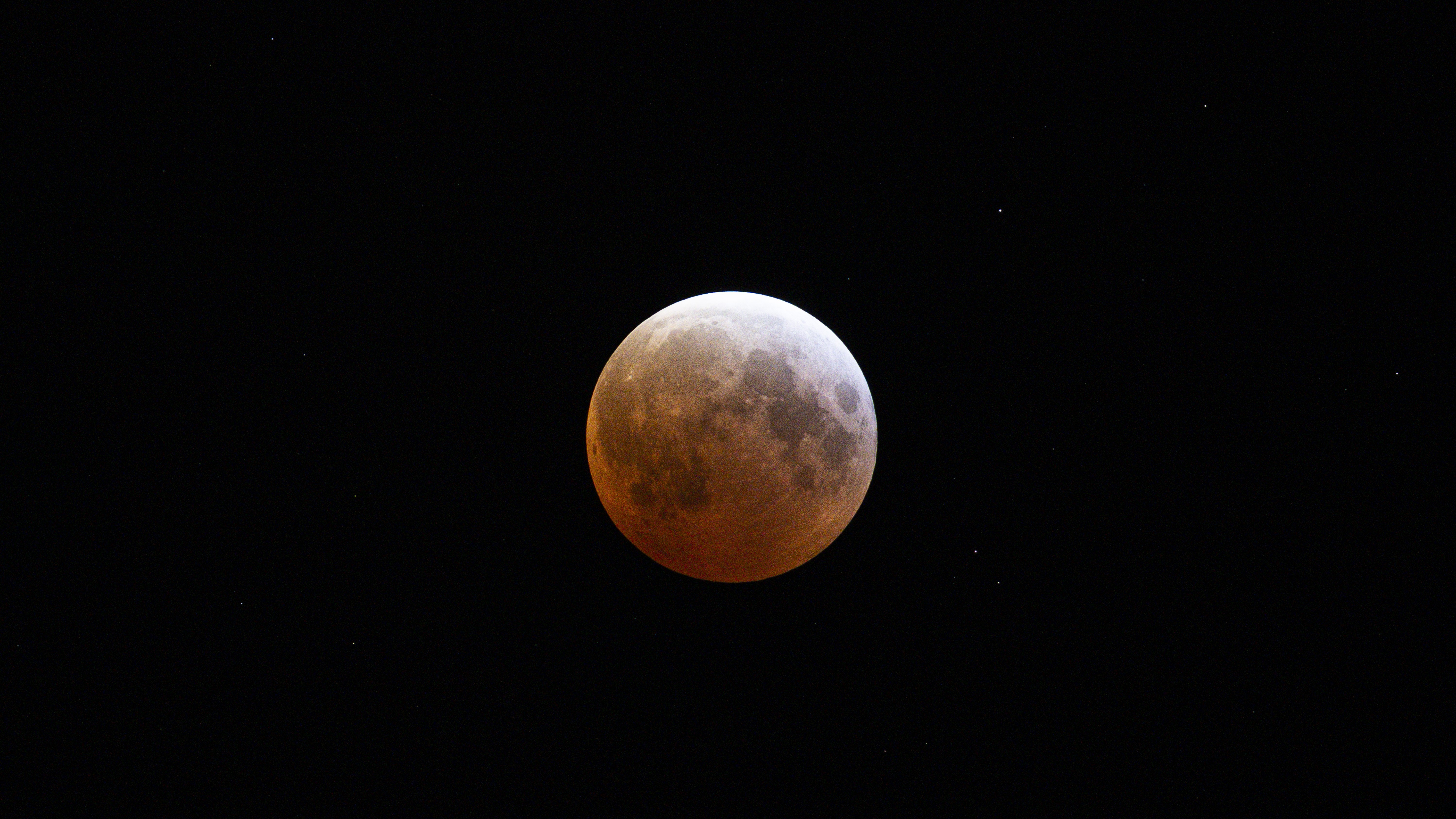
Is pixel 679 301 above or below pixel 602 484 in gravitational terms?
above

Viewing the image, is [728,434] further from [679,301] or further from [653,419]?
[679,301]

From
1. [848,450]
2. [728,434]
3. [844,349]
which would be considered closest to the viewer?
[728,434]

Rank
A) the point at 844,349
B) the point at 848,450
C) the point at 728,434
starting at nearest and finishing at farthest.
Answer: the point at 728,434, the point at 848,450, the point at 844,349

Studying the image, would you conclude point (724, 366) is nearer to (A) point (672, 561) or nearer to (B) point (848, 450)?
(B) point (848, 450)

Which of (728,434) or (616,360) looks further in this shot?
(616,360)

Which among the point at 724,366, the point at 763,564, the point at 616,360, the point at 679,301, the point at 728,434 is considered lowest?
the point at 763,564

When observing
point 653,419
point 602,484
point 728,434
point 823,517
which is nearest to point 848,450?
→ point 823,517

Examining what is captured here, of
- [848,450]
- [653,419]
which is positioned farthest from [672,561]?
[848,450]
